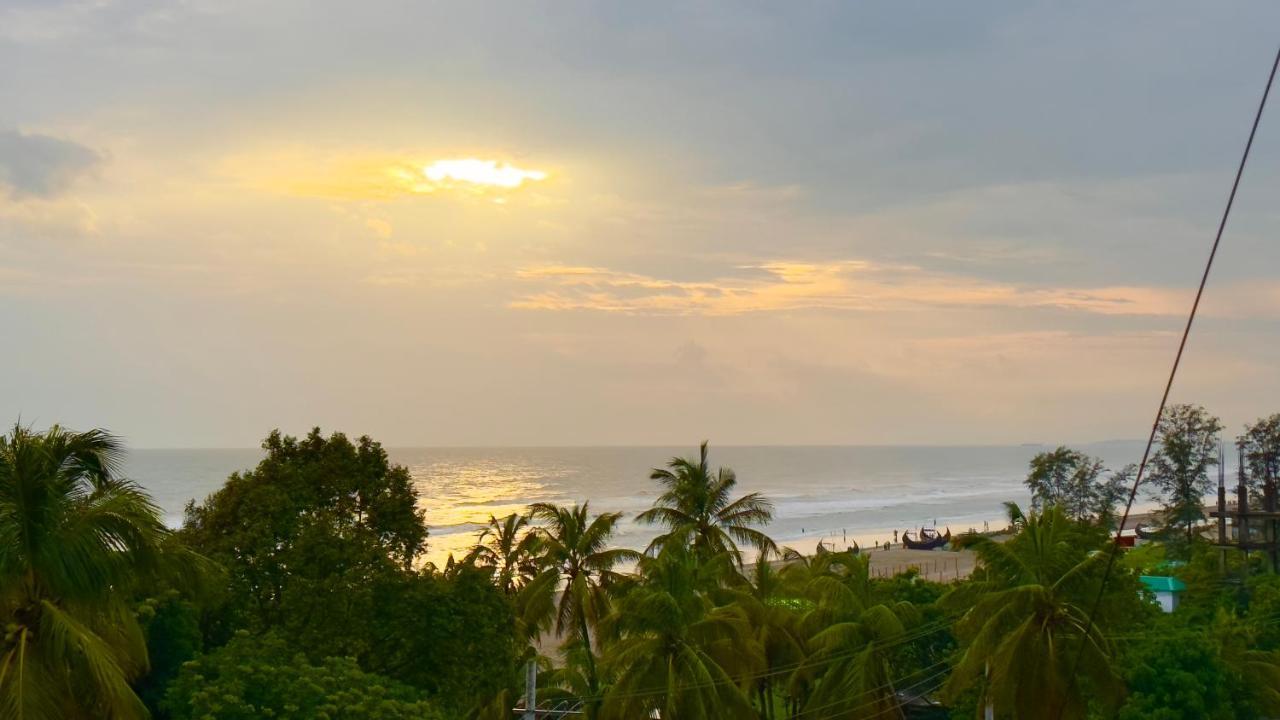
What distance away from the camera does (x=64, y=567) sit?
1230 cm

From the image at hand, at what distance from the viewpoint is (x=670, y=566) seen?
81.8 ft

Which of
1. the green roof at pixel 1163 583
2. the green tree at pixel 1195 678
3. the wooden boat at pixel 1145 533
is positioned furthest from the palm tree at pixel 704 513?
the wooden boat at pixel 1145 533

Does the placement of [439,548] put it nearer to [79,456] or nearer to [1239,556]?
[1239,556]

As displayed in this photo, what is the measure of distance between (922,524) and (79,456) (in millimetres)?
126507

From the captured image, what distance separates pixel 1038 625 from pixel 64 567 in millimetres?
17823

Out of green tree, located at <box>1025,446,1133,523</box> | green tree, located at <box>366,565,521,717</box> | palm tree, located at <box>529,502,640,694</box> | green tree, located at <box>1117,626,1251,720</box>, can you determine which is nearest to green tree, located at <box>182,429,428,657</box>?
green tree, located at <box>366,565,521,717</box>

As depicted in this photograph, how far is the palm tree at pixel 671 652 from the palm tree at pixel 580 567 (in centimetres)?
390

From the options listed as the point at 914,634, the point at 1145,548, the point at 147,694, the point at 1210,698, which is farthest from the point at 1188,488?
the point at 147,694

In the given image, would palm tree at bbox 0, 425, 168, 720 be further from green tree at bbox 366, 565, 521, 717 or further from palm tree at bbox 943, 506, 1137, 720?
palm tree at bbox 943, 506, 1137, 720

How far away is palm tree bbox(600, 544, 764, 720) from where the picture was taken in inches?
952

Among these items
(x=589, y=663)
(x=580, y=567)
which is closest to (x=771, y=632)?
(x=589, y=663)

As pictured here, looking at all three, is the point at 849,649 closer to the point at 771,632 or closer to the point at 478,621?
the point at 771,632

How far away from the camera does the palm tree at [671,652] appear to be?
952 inches

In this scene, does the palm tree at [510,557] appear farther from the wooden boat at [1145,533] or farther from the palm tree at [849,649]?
the wooden boat at [1145,533]
